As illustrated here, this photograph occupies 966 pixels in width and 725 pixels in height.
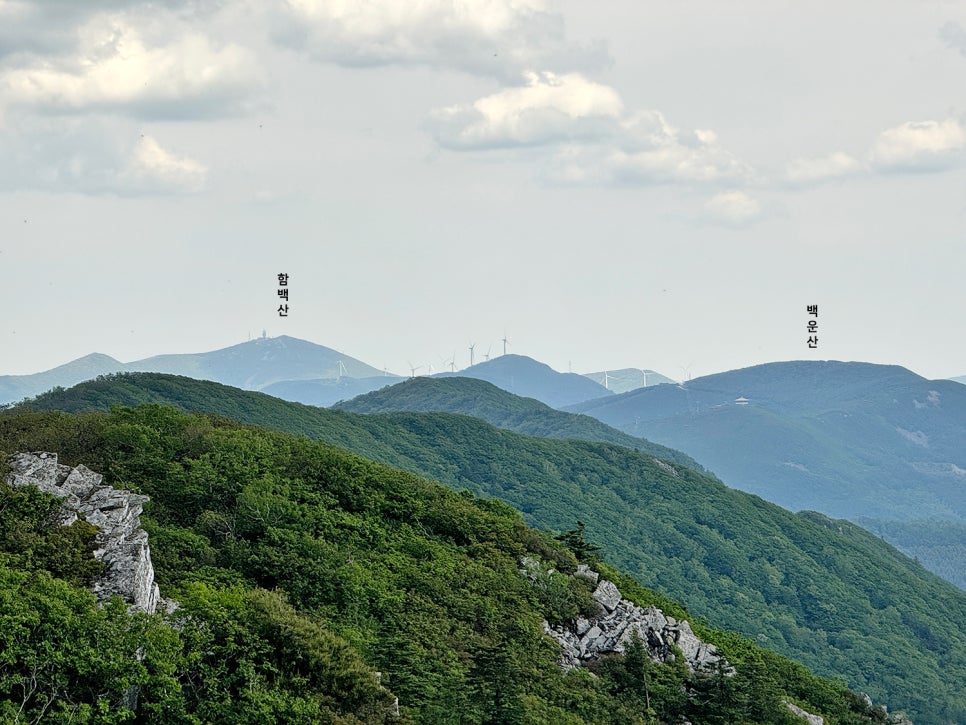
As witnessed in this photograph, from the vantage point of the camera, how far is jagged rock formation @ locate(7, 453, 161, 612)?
43062mm

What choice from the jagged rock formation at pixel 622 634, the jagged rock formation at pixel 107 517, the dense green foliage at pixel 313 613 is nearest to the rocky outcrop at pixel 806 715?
the dense green foliage at pixel 313 613

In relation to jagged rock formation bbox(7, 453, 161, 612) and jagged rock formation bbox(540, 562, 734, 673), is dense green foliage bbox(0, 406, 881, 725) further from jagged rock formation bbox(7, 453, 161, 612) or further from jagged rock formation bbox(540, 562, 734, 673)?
jagged rock formation bbox(7, 453, 161, 612)

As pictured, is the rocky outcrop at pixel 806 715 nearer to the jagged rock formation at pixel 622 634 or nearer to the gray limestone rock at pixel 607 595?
the jagged rock formation at pixel 622 634

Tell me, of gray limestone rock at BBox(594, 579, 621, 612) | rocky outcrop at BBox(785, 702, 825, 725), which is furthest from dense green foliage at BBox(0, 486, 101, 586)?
rocky outcrop at BBox(785, 702, 825, 725)

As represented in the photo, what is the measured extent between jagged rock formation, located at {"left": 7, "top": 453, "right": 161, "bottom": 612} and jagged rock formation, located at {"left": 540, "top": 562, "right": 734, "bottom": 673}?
875 inches

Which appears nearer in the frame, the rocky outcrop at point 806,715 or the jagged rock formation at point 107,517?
the jagged rock formation at point 107,517

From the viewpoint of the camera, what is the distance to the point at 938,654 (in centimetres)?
17862

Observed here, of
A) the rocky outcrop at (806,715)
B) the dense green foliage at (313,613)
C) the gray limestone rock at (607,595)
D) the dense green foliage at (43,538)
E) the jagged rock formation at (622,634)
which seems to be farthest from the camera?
the gray limestone rock at (607,595)

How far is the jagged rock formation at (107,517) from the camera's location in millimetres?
43062

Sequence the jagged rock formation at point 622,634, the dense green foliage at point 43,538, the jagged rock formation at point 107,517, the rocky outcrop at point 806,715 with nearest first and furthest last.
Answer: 1. the jagged rock formation at point 107,517
2. the dense green foliage at point 43,538
3. the jagged rock formation at point 622,634
4. the rocky outcrop at point 806,715

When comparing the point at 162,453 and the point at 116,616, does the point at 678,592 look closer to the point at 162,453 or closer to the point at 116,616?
the point at 162,453

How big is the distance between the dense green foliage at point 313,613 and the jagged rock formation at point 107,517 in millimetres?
1918

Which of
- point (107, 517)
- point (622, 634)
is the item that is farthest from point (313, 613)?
point (622, 634)

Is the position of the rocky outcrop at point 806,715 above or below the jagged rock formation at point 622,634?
below
